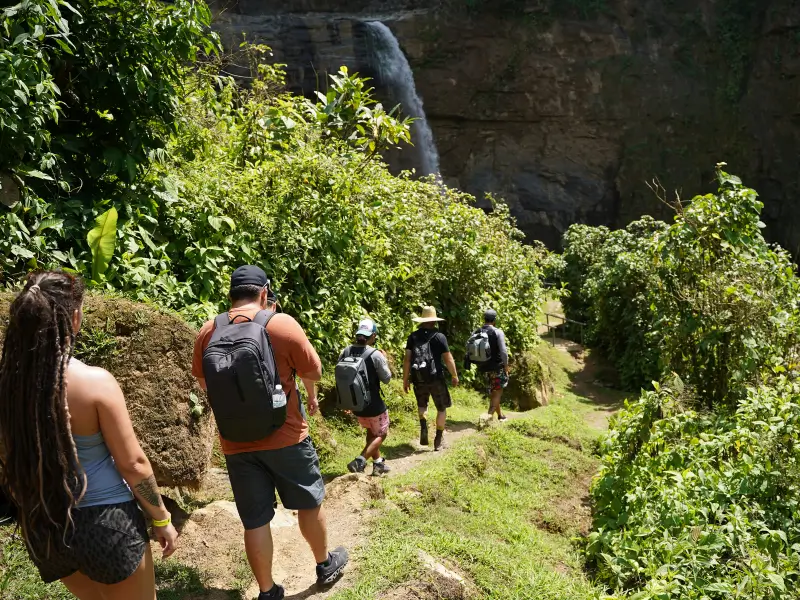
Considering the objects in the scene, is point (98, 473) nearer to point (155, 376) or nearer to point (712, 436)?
point (155, 376)

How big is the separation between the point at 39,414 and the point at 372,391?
3471 mm

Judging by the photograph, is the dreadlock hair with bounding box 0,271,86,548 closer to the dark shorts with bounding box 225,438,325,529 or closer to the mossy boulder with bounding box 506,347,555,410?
the dark shorts with bounding box 225,438,325,529

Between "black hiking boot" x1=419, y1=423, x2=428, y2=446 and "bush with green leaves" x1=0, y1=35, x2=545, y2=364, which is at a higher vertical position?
"bush with green leaves" x1=0, y1=35, x2=545, y2=364

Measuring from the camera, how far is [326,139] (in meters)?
9.34

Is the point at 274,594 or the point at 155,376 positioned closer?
the point at 274,594

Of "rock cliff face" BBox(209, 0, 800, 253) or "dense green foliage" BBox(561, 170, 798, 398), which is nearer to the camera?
"dense green foliage" BBox(561, 170, 798, 398)

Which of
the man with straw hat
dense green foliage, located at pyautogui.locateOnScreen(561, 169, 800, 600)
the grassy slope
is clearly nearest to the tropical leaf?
the grassy slope

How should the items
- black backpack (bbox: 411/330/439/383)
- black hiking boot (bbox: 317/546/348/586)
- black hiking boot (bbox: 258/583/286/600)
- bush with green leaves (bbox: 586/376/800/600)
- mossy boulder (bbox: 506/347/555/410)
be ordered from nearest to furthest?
black hiking boot (bbox: 258/583/286/600), black hiking boot (bbox: 317/546/348/586), bush with green leaves (bbox: 586/376/800/600), black backpack (bbox: 411/330/439/383), mossy boulder (bbox: 506/347/555/410)

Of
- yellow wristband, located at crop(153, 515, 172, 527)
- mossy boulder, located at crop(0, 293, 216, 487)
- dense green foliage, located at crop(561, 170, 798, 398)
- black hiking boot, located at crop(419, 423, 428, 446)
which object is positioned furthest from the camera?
black hiking boot, located at crop(419, 423, 428, 446)

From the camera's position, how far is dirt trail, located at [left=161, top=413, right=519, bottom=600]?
382 cm

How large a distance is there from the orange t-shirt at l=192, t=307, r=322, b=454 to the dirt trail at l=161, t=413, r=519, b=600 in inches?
36.8

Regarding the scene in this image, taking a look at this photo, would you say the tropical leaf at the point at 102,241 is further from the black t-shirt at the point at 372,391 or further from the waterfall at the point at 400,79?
the waterfall at the point at 400,79

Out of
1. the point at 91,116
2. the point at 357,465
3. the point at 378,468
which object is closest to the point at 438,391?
the point at 378,468

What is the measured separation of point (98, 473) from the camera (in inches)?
97.4
